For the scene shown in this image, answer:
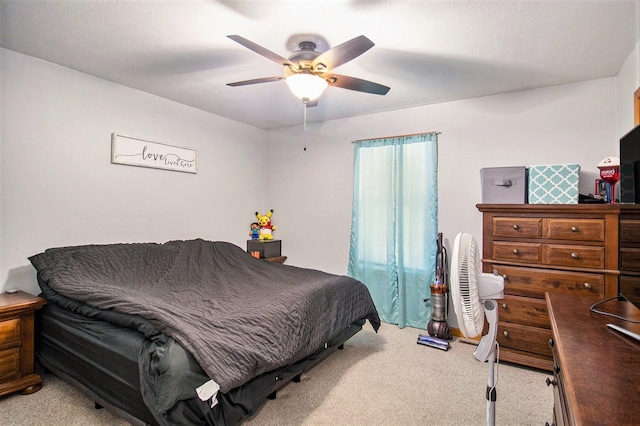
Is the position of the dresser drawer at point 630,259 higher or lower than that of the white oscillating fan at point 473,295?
higher

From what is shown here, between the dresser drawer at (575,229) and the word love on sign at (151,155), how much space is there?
11.7 feet

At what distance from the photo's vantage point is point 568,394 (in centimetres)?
75

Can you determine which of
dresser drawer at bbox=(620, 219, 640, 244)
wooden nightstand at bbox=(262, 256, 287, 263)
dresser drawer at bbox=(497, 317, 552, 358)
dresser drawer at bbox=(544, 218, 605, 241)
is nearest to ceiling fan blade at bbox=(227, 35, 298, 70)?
dresser drawer at bbox=(620, 219, 640, 244)

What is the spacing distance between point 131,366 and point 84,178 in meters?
1.97

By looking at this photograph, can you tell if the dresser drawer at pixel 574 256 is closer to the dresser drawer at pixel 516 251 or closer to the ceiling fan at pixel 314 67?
the dresser drawer at pixel 516 251

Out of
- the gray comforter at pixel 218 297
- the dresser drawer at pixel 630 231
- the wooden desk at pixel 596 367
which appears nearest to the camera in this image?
the wooden desk at pixel 596 367

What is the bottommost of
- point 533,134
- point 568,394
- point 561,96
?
point 568,394

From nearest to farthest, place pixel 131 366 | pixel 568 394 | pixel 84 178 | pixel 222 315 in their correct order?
pixel 568 394 → pixel 131 366 → pixel 222 315 → pixel 84 178

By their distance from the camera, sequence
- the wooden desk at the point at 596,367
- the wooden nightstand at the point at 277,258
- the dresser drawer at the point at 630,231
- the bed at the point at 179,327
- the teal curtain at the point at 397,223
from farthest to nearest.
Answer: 1. the wooden nightstand at the point at 277,258
2. the teal curtain at the point at 397,223
3. the bed at the point at 179,327
4. the dresser drawer at the point at 630,231
5. the wooden desk at the point at 596,367

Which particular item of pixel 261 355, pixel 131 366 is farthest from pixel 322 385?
pixel 131 366

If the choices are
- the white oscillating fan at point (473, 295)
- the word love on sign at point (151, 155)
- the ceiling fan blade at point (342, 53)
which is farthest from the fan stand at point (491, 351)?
the word love on sign at point (151, 155)

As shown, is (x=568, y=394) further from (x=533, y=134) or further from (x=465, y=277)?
(x=533, y=134)

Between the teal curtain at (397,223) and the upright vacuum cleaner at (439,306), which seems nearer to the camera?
the upright vacuum cleaner at (439,306)

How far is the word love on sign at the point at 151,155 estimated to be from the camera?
3055mm
